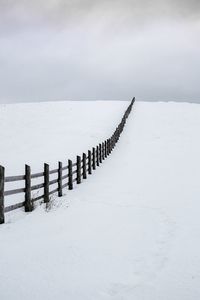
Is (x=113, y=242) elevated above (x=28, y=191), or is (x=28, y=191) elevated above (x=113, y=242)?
(x=28, y=191)

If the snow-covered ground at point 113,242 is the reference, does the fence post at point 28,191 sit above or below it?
above

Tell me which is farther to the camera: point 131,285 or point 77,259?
point 77,259

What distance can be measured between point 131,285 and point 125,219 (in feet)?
14.0

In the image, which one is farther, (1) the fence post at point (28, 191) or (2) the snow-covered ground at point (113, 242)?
(1) the fence post at point (28, 191)

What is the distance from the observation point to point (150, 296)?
5453 mm

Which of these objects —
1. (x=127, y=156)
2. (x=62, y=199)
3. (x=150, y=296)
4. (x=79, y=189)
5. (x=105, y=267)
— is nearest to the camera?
(x=150, y=296)

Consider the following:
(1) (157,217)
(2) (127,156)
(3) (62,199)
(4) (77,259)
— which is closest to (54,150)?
(2) (127,156)

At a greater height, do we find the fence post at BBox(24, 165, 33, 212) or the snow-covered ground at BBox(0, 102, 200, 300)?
the fence post at BBox(24, 165, 33, 212)

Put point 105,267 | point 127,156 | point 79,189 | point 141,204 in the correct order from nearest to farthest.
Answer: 1. point 105,267
2. point 141,204
3. point 79,189
4. point 127,156

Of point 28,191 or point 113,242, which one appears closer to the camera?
point 113,242

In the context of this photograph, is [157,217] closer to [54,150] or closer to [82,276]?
[82,276]

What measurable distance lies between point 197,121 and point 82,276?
44.2 metres

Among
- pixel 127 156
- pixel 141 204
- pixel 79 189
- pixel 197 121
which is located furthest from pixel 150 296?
pixel 197 121

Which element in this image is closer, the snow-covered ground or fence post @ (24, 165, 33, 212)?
the snow-covered ground
